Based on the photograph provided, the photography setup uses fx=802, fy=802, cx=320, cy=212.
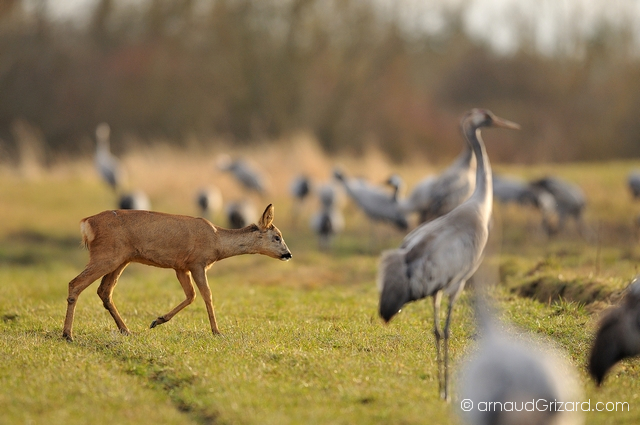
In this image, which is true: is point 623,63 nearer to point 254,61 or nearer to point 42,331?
point 254,61

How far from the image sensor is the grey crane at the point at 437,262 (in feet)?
18.9

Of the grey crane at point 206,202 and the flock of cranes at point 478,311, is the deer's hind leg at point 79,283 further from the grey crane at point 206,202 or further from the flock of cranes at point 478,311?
the grey crane at point 206,202

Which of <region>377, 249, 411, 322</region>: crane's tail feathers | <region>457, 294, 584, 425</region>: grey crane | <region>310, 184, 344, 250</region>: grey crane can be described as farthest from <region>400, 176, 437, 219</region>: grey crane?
<region>457, 294, 584, 425</region>: grey crane

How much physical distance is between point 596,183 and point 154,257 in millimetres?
17144

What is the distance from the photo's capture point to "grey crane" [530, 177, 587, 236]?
18219 mm

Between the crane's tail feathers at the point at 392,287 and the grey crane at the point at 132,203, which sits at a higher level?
the crane's tail feathers at the point at 392,287

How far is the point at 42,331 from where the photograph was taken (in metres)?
7.47

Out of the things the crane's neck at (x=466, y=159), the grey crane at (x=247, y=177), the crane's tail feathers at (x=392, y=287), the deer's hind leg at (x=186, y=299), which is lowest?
the grey crane at (x=247, y=177)

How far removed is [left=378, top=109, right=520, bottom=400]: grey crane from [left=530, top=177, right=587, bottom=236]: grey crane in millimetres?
12444

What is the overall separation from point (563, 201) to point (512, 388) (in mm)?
14883

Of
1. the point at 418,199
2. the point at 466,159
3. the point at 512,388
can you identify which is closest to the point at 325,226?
the point at 418,199

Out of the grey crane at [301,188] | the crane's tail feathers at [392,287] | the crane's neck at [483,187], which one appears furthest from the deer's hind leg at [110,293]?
the grey crane at [301,188]

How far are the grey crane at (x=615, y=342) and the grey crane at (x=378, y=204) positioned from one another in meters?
10.8

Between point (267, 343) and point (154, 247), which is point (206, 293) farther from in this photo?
point (267, 343)
